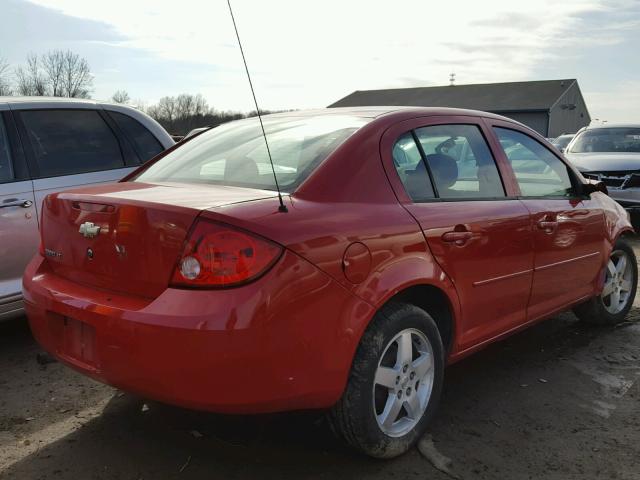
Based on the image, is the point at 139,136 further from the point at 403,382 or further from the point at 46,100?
the point at 403,382

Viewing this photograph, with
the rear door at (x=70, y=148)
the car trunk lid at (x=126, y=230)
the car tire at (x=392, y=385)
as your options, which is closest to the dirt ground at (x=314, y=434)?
the car tire at (x=392, y=385)

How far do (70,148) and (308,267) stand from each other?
2.97m

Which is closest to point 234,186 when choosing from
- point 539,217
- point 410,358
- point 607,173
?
point 410,358

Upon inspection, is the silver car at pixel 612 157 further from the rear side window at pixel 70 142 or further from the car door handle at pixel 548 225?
the rear side window at pixel 70 142

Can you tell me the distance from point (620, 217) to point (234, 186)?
3.18 meters

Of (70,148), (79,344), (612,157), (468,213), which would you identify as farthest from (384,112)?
(612,157)

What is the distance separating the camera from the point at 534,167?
391 centimetres

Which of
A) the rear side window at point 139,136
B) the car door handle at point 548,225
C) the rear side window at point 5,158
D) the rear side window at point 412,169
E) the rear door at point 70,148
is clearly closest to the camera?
the rear side window at point 412,169

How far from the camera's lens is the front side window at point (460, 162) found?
3148mm

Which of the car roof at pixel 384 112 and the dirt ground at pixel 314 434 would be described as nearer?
the dirt ground at pixel 314 434

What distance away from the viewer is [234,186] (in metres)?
2.78

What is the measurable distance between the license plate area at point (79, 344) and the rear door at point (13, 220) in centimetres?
159

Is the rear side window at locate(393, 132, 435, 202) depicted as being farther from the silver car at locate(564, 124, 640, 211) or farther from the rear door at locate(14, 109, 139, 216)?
the silver car at locate(564, 124, 640, 211)

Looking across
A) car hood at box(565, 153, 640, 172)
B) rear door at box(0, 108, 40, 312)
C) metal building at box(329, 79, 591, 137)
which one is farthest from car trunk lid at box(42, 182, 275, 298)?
metal building at box(329, 79, 591, 137)
